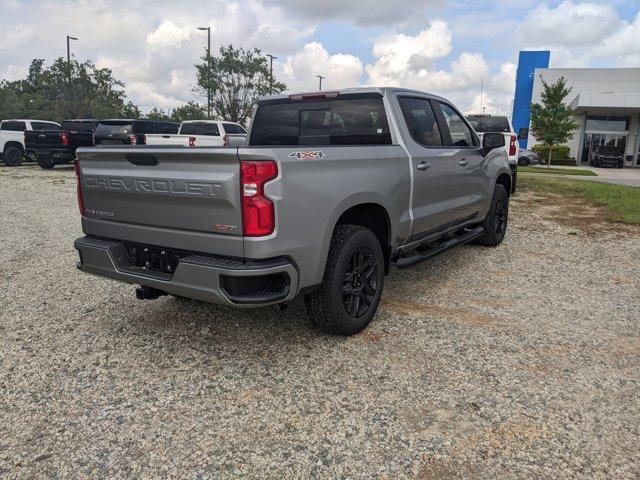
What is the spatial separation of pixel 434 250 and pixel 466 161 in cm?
122

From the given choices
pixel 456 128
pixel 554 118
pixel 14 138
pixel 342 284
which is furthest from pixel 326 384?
pixel 554 118

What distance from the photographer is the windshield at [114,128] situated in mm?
16984

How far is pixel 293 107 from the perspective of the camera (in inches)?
187

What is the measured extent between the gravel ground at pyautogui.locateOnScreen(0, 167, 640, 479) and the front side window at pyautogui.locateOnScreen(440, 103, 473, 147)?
58.3 inches

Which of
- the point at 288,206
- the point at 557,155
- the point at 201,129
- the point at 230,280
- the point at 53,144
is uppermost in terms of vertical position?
the point at 201,129

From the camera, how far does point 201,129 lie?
17.5 metres

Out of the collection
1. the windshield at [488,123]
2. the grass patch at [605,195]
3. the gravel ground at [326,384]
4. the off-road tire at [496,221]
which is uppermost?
the windshield at [488,123]

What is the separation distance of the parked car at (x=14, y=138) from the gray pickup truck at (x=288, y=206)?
1852 cm

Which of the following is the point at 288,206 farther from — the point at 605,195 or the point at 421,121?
the point at 605,195

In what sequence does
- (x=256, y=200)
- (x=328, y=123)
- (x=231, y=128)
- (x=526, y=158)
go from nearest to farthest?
(x=256, y=200) → (x=328, y=123) → (x=231, y=128) → (x=526, y=158)

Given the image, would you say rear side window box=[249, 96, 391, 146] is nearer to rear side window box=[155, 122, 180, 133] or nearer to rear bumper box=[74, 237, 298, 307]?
rear bumper box=[74, 237, 298, 307]

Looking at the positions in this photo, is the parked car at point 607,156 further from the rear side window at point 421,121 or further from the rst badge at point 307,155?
the rst badge at point 307,155

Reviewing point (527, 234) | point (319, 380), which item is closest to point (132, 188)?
point (319, 380)

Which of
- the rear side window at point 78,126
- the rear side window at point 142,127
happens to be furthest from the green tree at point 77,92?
the rear side window at point 142,127
